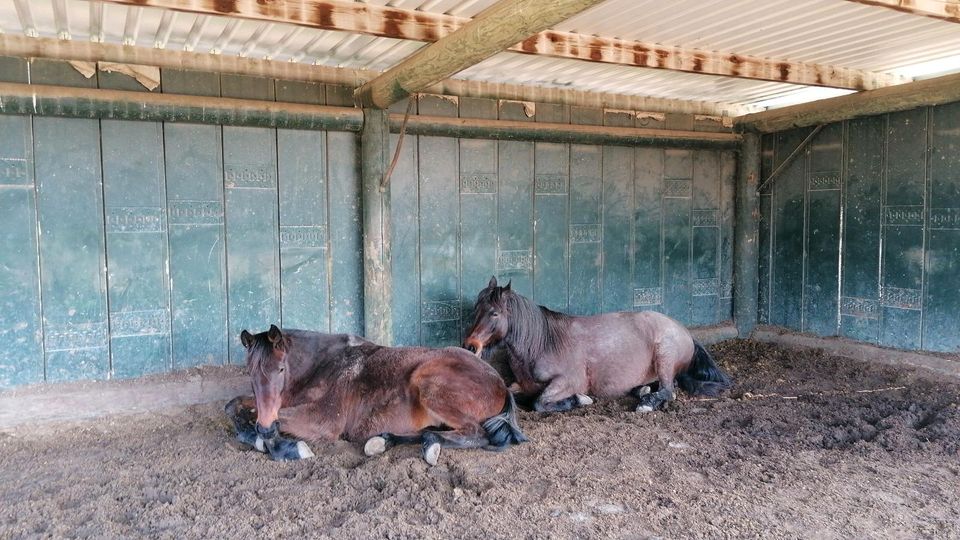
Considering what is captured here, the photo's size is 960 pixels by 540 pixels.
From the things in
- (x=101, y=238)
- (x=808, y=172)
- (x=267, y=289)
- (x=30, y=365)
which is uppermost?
(x=808, y=172)

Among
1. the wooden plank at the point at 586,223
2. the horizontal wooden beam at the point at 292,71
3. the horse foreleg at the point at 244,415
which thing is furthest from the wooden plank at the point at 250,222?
the wooden plank at the point at 586,223

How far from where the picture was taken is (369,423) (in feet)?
12.7

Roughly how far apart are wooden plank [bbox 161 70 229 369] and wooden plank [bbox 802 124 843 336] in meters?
5.77

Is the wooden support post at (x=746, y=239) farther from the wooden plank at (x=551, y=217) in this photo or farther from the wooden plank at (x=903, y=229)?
the wooden plank at (x=551, y=217)

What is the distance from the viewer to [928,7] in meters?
3.52

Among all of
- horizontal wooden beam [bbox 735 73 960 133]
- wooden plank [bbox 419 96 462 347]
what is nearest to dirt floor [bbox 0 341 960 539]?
wooden plank [bbox 419 96 462 347]

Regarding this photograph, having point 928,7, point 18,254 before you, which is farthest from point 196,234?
point 928,7

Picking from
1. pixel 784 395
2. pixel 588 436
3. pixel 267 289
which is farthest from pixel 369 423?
pixel 784 395

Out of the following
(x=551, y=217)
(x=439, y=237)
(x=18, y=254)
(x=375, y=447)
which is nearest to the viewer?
(x=375, y=447)

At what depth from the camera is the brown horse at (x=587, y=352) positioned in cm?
488

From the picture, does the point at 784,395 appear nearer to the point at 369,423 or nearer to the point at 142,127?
the point at 369,423

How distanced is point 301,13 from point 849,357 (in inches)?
227

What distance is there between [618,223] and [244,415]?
4144mm

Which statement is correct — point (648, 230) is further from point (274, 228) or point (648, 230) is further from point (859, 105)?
point (274, 228)
